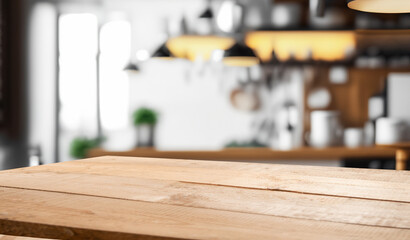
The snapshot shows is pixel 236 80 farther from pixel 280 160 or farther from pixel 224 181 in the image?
pixel 224 181

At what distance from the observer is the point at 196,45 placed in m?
5.10

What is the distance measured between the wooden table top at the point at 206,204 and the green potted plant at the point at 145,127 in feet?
9.70

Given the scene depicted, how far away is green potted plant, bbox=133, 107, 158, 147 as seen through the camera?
4.52 meters

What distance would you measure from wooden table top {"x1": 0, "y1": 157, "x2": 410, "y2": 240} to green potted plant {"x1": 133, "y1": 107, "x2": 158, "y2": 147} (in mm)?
2957

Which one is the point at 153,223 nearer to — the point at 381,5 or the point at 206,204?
the point at 206,204

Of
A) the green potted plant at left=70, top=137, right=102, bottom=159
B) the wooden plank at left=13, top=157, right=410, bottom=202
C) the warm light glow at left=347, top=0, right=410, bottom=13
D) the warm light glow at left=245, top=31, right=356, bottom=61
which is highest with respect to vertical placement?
the warm light glow at left=245, top=31, right=356, bottom=61

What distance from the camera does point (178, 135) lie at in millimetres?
5227

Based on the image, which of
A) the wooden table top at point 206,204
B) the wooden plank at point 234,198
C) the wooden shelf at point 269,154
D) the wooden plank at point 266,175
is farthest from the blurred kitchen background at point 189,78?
the wooden plank at point 234,198

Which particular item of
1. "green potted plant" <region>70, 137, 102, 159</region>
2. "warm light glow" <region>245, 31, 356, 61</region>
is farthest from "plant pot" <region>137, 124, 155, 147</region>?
"warm light glow" <region>245, 31, 356, 61</region>

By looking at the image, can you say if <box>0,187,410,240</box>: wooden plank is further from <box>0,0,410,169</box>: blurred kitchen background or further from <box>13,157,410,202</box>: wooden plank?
<box>0,0,410,169</box>: blurred kitchen background

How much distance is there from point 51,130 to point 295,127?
2.65 metres

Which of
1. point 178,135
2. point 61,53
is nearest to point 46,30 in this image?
point 61,53

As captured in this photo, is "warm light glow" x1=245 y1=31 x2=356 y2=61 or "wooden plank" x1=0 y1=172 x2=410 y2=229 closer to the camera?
"wooden plank" x1=0 y1=172 x2=410 y2=229

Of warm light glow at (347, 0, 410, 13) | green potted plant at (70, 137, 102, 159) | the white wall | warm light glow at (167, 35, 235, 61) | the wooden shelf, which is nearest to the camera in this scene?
warm light glow at (347, 0, 410, 13)
